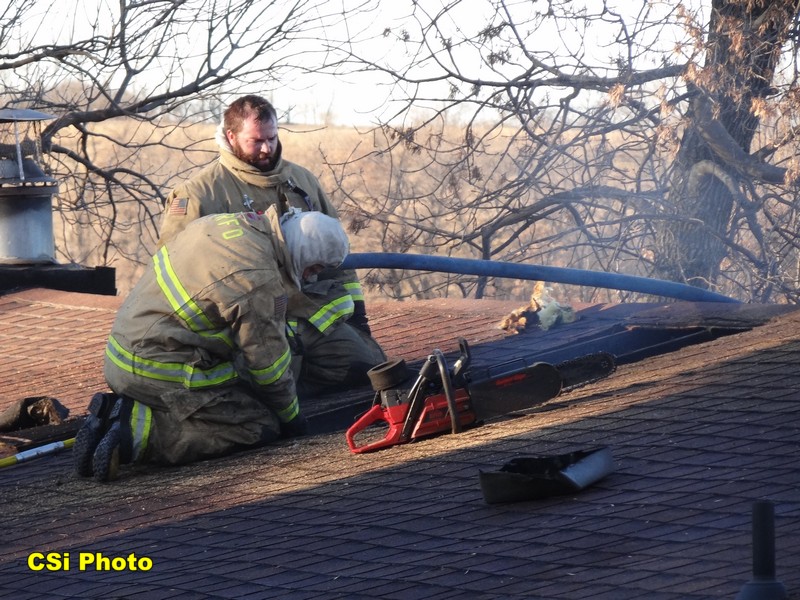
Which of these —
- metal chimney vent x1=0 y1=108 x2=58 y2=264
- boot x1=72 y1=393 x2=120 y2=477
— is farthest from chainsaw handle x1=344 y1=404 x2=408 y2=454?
metal chimney vent x1=0 y1=108 x2=58 y2=264

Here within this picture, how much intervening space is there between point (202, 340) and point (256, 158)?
4.25 ft

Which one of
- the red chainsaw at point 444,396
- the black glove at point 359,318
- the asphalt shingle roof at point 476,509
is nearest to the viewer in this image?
the asphalt shingle roof at point 476,509

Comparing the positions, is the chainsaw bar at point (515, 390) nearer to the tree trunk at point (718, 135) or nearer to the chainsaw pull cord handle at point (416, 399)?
the chainsaw pull cord handle at point (416, 399)

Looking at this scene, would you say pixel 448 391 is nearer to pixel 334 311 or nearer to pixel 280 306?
pixel 280 306

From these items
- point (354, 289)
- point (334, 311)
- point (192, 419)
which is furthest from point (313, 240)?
point (354, 289)

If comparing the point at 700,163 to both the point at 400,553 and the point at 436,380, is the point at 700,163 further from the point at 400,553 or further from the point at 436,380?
the point at 400,553

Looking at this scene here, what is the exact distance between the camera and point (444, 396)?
4.65 metres

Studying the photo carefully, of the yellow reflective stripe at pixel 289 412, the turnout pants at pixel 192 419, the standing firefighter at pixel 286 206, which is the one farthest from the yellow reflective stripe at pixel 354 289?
the turnout pants at pixel 192 419

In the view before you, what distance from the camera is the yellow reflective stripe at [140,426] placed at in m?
4.95

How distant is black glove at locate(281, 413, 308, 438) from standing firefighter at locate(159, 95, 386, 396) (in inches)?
26.2

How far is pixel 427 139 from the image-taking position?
1115cm

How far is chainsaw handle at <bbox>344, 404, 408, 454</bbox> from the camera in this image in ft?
15.1

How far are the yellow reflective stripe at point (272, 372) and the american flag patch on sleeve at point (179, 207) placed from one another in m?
1.23

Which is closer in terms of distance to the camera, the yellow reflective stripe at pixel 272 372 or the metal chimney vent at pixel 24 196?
the yellow reflective stripe at pixel 272 372
